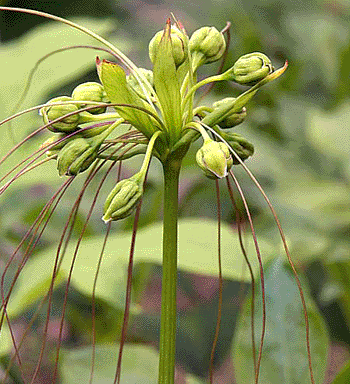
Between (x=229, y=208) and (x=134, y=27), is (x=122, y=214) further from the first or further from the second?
(x=134, y=27)

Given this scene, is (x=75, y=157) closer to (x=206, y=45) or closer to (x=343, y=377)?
(x=206, y=45)

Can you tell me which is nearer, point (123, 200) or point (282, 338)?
point (123, 200)

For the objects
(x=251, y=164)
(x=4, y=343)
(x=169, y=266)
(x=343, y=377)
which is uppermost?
(x=169, y=266)

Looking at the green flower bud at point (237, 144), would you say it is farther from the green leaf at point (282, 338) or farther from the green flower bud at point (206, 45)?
the green leaf at point (282, 338)

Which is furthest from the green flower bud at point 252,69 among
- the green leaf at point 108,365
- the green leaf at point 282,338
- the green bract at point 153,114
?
the green leaf at point 108,365

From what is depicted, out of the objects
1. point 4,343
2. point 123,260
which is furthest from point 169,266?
point 123,260

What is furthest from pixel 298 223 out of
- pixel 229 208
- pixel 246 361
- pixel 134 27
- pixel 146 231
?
pixel 134 27
